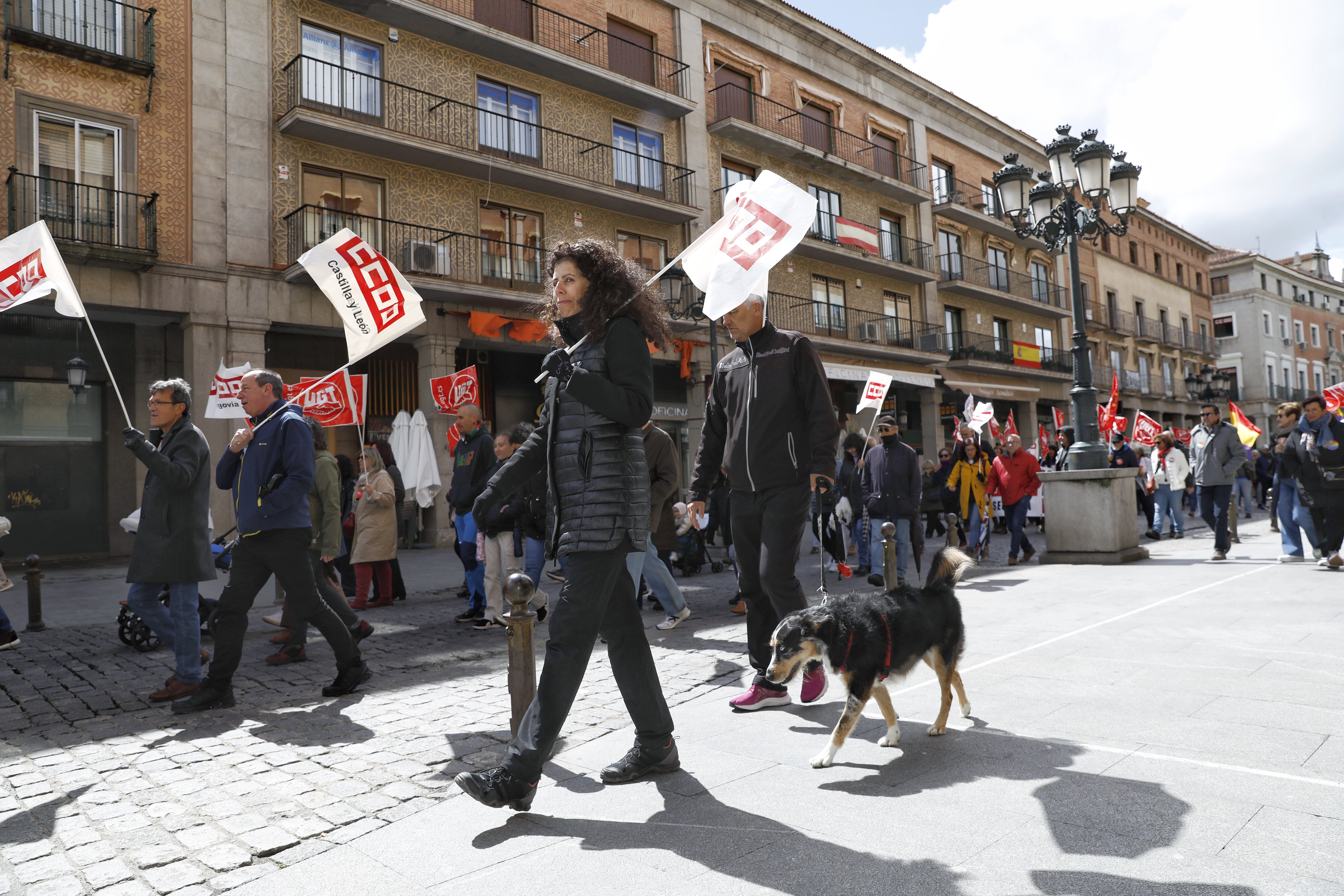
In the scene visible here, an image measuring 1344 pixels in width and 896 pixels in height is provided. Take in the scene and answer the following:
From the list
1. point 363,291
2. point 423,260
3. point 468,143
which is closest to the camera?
point 363,291

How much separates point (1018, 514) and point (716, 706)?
7.67 metres

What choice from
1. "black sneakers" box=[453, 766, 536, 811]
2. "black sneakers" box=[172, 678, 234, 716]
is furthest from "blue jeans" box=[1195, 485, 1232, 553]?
"black sneakers" box=[172, 678, 234, 716]

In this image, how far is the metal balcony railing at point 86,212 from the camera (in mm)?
13016

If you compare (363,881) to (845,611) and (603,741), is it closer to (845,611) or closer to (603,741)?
(603,741)

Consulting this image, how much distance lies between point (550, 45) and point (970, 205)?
18155 millimetres

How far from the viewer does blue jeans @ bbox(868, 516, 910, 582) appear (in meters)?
9.05

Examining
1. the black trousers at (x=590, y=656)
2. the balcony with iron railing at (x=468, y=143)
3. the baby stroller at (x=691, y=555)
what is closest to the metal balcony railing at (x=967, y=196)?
the balcony with iron railing at (x=468, y=143)

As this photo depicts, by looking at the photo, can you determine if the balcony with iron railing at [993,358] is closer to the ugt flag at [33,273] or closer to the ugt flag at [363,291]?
the ugt flag at [363,291]

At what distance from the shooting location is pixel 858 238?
25.9m

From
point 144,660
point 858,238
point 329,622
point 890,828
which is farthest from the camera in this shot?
point 858,238

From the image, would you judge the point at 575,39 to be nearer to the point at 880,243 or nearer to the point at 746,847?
the point at 880,243

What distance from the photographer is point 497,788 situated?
2904 mm

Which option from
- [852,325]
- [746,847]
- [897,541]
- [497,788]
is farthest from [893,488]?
[852,325]

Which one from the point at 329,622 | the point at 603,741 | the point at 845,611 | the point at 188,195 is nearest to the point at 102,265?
the point at 188,195
